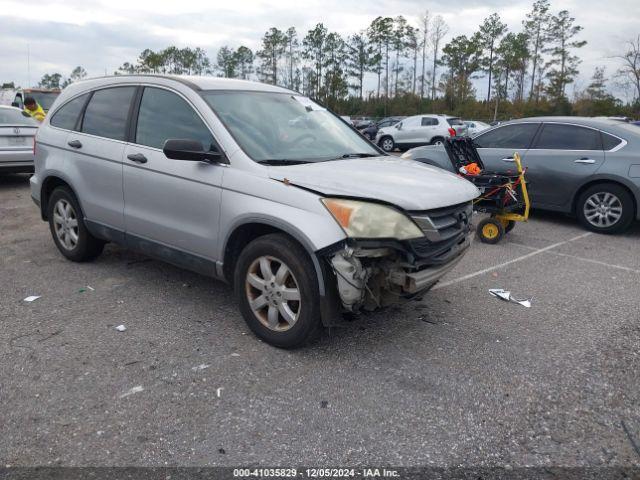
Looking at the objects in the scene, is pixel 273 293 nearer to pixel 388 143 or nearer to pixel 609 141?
pixel 609 141

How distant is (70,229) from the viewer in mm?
5535

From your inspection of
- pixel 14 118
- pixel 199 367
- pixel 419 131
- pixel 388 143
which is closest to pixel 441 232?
pixel 199 367

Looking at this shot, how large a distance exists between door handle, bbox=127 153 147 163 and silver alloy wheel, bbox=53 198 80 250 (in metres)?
1.23

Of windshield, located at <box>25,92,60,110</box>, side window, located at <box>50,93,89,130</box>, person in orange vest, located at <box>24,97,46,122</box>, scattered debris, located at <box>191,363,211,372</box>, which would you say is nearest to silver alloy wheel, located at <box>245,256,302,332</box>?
scattered debris, located at <box>191,363,211,372</box>

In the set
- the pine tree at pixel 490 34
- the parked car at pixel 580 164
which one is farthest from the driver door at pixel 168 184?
the pine tree at pixel 490 34

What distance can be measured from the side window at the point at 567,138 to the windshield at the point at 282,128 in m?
4.57

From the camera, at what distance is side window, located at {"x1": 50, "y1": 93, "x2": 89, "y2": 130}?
5.38m

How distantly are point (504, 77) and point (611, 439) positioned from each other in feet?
218

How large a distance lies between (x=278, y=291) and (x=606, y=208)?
5.96 m

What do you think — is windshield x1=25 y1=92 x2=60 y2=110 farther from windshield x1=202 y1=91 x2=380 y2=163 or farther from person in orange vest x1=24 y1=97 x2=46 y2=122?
windshield x1=202 y1=91 x2=380 y2=163

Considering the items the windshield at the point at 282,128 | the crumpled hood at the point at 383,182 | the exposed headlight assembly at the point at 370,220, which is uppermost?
the windshield at the point at 282,128

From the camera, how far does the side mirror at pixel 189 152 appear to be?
149 inches

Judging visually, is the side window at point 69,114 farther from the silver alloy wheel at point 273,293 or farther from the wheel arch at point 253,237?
the silver alloy wheel at point 273,293

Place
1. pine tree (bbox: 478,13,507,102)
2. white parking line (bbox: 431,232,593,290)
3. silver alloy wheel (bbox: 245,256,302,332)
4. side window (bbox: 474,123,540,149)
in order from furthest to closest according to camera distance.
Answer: pine tree (bbox: 478,13,507,102) → side window (bbox: 474,123,540,149) → white parking line (bbox: 431,232,593,290) → silver alloy wheel (bbox: 245,256,302,332)
